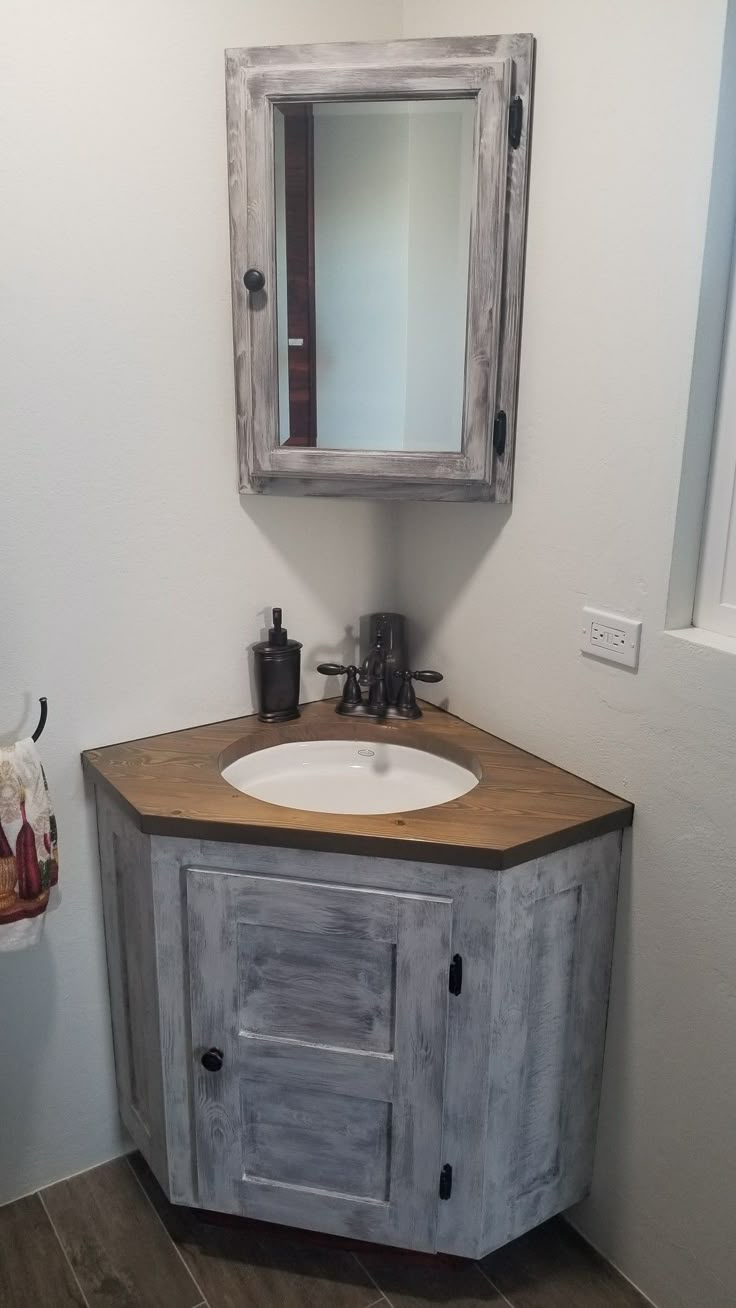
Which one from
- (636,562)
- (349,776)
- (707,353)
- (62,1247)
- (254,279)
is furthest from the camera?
(349,776)

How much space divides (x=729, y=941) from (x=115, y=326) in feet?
4.48

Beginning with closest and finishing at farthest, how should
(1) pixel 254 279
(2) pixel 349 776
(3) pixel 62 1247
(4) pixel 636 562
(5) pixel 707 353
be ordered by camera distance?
1. (5) pixel 707 353
2. (4) pixel 636 562
3. (1) pixel 254 279
4. (3) pixel 62 1247
5. (2) pixel 349 776

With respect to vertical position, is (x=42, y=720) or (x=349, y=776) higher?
(x=42, y=720)

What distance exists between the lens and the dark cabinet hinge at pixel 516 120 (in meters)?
1.60

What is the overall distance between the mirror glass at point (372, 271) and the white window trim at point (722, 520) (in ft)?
1.46

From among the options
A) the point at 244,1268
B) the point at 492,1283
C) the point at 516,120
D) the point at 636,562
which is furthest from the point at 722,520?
the point at 244,1268

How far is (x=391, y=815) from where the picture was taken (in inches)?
62.1

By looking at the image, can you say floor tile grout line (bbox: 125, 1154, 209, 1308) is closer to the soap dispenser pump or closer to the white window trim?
the soap dispenser pump

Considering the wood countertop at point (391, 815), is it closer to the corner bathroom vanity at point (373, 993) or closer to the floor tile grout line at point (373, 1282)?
the corner bathroom vanity at point (373, 993)

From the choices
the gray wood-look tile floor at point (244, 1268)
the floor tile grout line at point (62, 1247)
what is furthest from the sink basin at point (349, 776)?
the floor tile grout line at point (62, 1247)

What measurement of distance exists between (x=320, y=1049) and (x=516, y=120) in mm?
1501

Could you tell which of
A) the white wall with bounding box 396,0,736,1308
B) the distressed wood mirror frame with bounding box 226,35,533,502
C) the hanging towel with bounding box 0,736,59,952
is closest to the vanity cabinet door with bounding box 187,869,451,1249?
the hanging towel with bounding box 0,736,59,952

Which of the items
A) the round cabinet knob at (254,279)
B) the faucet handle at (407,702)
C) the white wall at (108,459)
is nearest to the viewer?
the white wall at (108,459)

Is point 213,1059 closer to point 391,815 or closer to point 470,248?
point 391,815
